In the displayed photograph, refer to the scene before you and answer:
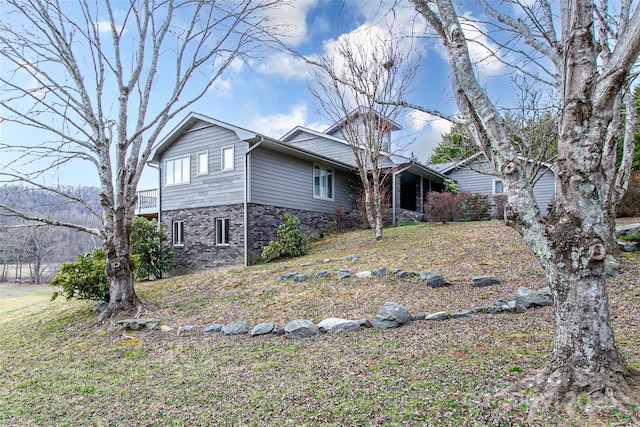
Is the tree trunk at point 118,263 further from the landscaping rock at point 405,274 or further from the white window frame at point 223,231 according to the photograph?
the white window frame at point 223,231

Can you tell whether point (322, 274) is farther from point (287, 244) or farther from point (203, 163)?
point (203, 163)

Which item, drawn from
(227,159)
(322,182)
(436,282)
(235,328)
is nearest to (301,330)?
(235,328)

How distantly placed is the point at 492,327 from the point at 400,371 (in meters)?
1.70

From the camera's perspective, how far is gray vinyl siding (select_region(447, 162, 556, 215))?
57.1ft

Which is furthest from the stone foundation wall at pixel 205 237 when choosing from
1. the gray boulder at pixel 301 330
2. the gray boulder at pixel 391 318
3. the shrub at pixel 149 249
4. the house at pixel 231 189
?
the gray boulder at pixel 391 318

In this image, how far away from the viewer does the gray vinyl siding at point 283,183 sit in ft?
42.7

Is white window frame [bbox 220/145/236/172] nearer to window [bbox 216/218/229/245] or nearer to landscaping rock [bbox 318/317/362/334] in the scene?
window [bbox 216/218/229/245]

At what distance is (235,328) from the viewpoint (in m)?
5.74

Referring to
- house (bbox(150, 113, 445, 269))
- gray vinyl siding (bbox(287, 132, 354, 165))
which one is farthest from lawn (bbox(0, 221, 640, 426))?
gray vinyl siding (bbox(287, 132, 354, 165))

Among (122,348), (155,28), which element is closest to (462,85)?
(122,348)

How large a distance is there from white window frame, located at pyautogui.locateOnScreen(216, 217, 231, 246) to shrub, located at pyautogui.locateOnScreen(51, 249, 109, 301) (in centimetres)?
557

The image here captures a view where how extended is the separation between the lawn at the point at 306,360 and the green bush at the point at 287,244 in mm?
3926

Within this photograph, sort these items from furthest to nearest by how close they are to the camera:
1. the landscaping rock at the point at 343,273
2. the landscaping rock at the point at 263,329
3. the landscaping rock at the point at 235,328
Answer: the landscaping rock at the point at 343,273 → the landscaping rock at the point at 235,328 → the landscaping rock at the point at 263,329

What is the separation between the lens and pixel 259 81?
969 centimetres
